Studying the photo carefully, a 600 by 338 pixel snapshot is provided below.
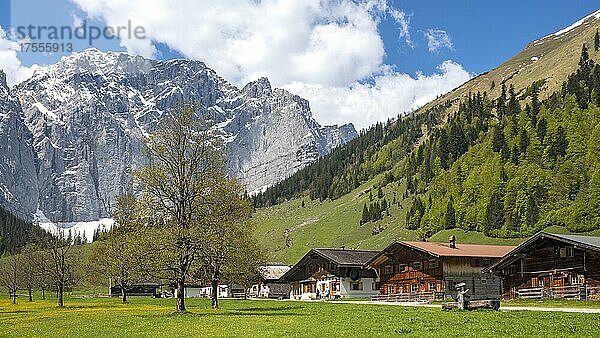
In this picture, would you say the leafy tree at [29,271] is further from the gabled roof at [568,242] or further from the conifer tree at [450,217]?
the conifer tree at [450,217]

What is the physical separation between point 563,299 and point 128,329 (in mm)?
35987

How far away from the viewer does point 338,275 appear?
91.9 meters

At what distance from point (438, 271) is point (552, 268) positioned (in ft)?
63.1

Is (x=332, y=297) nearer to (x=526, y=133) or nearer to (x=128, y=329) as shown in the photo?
(x=128, y=329)

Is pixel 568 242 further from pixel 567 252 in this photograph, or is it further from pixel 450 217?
pixel 450 217

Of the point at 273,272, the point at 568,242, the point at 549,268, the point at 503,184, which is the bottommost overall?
the point at 273,272

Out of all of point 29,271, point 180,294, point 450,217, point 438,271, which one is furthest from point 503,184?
point 180,294

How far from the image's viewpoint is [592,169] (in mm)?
123188

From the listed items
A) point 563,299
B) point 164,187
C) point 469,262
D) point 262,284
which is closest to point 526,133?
point 262,284

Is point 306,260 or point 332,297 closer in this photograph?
point 332,297

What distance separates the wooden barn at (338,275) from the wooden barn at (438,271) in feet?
33.3

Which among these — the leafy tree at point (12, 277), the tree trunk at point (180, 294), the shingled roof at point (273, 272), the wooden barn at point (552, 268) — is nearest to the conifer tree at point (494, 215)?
the shingled roof at point (273, 272)

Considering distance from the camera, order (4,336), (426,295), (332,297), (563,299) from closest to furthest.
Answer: (4,336)
(563,299)
(426,295)
(332,297)

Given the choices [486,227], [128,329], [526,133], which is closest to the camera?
[128,329]
